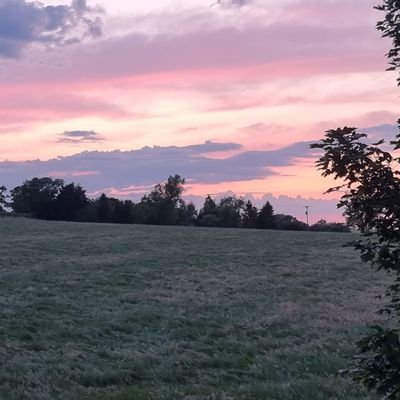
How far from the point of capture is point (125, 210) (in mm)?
85875

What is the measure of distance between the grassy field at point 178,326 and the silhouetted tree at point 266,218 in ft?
179

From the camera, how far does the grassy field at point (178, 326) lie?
8656 millimetres

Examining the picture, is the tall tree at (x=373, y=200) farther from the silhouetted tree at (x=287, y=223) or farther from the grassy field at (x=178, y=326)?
the silhouetted tree at (x=287, y=223)

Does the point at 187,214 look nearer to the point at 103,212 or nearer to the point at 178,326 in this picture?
the point at 103,212

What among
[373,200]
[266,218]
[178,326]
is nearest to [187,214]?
[266,218]

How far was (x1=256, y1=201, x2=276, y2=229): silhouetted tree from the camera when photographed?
278 ft

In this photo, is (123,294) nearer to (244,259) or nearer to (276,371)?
(276,371)

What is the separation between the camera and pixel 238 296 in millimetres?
18516

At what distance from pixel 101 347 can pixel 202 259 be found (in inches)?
736

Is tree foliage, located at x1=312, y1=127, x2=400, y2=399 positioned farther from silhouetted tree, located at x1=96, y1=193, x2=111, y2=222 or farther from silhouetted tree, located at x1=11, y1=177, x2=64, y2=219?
silhouetted tree, located at x1=11, y1=177, x2=64, y2=219

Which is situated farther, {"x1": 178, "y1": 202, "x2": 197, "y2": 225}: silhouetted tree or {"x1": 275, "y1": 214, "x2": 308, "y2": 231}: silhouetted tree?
{"x1": 178, "y1": 202, "x2": 197, "y2": 225}: silhouetted tree

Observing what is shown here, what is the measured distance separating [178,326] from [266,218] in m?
72.7

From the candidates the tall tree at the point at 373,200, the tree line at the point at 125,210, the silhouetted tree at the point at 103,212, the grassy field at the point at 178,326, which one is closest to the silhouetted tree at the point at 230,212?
the tree line at the point at 125,210

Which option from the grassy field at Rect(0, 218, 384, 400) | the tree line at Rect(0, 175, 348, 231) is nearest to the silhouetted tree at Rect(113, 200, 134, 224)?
the tree line at Rect(0, 175, 348, 231)
